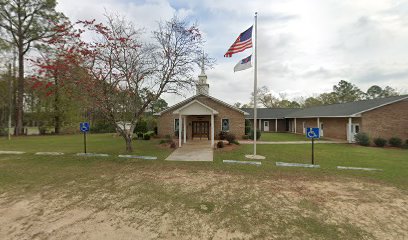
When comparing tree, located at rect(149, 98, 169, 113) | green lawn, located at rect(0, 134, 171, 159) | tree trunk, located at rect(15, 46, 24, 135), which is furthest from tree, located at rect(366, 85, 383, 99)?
tree trunk, located at rect(15, 46, 24, 135)

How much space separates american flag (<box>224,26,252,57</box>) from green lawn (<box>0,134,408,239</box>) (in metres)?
6.18

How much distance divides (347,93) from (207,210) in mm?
55445

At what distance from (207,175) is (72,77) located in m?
9.26

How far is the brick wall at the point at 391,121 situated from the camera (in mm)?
18688

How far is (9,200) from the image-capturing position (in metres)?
5.63

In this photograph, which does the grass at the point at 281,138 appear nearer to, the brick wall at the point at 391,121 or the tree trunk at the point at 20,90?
the brick wall at the point at 391,121

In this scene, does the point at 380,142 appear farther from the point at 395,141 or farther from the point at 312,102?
the point at 312,102

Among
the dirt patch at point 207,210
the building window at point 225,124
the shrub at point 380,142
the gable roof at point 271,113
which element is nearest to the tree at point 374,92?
the gable roof at point 271,113

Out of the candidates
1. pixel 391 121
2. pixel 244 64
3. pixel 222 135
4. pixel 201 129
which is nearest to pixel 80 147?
pixel 201 129

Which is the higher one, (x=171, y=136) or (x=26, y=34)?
(x=26, y=34)

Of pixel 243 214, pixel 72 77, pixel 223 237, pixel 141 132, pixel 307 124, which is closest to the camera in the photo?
pixel 223 237

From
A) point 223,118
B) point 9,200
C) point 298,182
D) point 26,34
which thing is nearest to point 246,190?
point 298,182

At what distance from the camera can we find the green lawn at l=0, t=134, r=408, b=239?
4.20 meters

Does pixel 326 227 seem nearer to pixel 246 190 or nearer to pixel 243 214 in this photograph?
pixel 243 214
